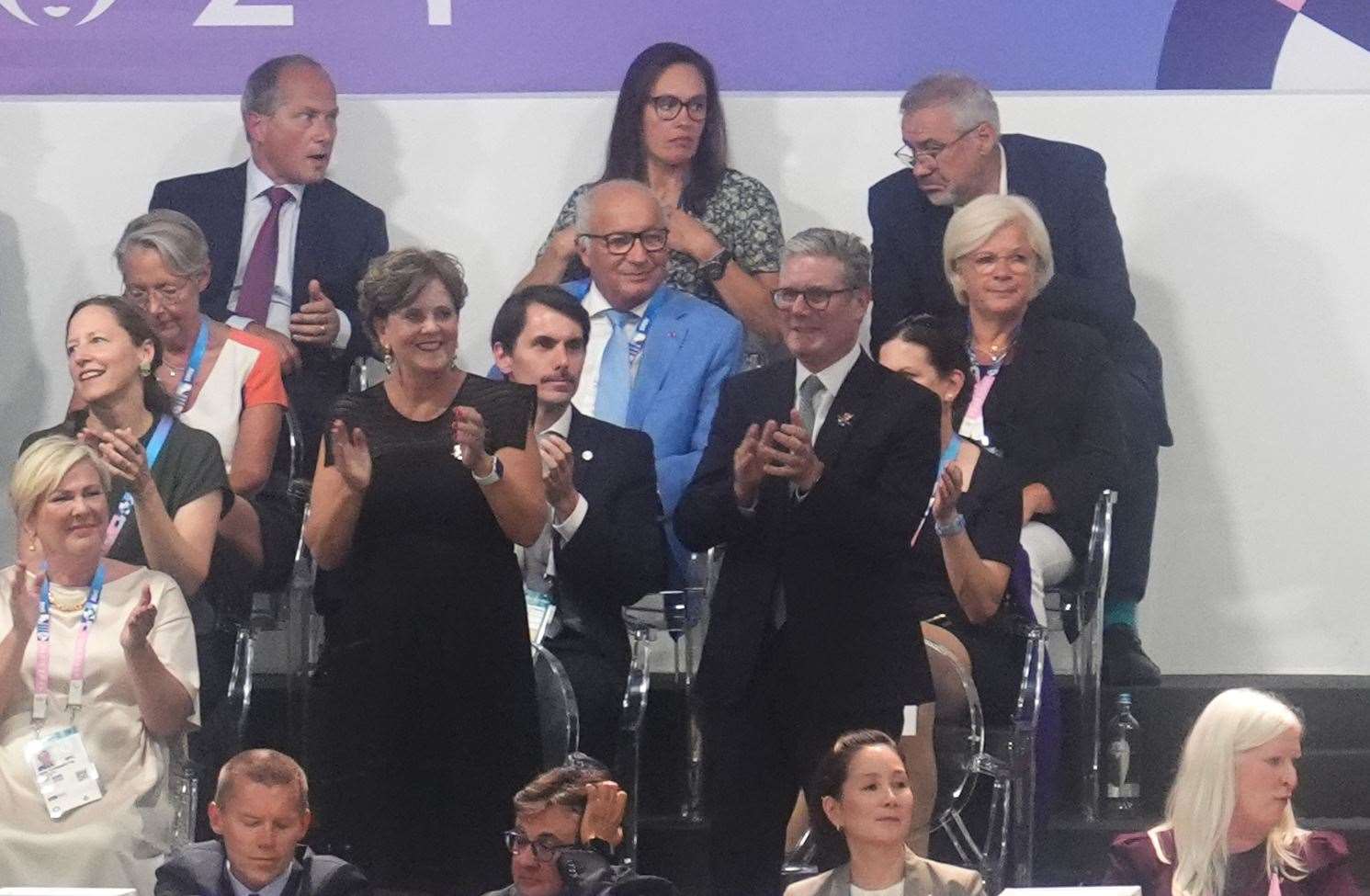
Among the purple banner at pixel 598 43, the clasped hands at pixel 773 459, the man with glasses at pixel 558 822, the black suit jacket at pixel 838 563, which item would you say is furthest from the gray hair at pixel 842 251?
the purple banner at pixel 598 43

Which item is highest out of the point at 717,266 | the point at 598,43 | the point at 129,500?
the point at 598,43

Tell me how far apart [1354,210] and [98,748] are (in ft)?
11.6

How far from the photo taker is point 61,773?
14.9 ft

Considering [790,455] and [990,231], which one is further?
[990,231]

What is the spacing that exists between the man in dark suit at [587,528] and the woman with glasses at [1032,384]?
2.59ft

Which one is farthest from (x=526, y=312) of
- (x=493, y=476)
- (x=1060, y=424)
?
(x=1060, y=424)

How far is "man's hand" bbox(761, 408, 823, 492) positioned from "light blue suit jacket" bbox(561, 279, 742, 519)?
0.91 metres

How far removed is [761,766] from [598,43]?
2.45 metres

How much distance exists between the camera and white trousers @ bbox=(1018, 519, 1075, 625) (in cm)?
512

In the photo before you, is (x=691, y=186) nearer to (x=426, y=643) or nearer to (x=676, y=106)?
(x=676, y=106)

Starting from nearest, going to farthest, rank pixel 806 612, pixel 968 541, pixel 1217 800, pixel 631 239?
pixel 1217 800 → pixel 806 612 → pixel 968 541 → pixel 631 239

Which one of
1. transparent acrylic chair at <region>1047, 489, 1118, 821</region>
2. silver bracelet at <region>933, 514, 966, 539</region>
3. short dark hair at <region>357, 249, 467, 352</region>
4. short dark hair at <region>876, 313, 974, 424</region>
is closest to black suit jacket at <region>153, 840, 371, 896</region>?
short dark hair at <region>357, 249, 467, 352</region>

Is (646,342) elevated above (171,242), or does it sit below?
below

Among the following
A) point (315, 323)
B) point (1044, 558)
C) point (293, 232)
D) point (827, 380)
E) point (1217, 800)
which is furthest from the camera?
point (293, 232)
